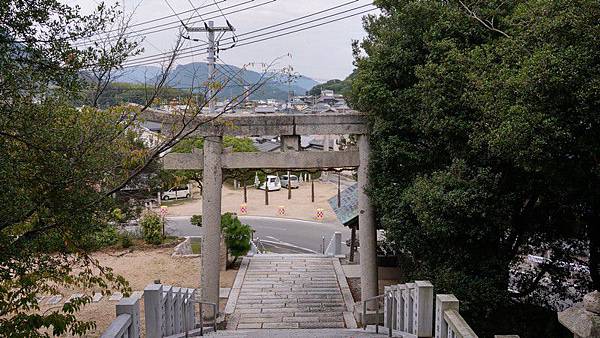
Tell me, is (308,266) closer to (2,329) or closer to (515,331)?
(515,331)

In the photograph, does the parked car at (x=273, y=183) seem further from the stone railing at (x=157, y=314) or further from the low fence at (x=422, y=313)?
the stone railing at (x=157, y=314)

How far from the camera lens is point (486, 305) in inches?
321

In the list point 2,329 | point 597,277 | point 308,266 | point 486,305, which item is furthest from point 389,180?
point 2,329

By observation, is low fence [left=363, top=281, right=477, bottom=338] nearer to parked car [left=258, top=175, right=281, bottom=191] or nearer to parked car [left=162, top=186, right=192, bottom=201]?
parked car [left=162, top=186, right=192, bottom=201]

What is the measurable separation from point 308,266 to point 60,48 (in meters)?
12.7

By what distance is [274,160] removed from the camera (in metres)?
11.8

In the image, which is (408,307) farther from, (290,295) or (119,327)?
(290,295)

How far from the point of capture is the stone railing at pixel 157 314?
418 cm

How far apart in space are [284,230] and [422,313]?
895 inches

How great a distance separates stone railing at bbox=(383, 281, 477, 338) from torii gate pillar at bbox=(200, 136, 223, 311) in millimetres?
4501

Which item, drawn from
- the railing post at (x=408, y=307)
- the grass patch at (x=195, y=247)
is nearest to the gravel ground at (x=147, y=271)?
the grass patch at (x=195, y=247)

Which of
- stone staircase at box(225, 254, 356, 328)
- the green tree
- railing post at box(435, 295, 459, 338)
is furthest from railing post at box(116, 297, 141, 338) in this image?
stone staircase at box(225, 254, 356, 328)

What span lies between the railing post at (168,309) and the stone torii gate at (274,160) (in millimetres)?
5103

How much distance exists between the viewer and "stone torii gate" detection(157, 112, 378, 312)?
11.6 metres
